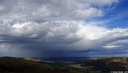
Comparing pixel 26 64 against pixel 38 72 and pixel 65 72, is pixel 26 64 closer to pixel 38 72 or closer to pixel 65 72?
pixel 38 72

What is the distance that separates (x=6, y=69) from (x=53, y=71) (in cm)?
3983

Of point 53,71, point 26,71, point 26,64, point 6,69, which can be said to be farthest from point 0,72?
point 53,71

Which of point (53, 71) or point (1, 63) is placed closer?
point (1, 63)

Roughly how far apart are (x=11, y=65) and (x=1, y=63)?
9036mm

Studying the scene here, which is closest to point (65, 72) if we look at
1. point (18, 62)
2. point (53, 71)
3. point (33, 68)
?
point (53, 71)

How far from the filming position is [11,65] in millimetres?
179375

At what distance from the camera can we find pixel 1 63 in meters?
173

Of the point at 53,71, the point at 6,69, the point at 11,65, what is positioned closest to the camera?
the point at 6,69

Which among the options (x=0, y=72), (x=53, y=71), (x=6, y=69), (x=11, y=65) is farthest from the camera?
(x=53, y=71)

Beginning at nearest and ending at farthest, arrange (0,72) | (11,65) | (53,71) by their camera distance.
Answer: (0,72), (11,65), (53,71)

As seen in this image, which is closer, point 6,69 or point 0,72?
point 0,72

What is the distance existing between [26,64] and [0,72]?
33.0 meters

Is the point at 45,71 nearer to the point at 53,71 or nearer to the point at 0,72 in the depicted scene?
the point at 53,71

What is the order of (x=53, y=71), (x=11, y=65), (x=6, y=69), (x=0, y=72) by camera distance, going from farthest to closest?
(x=53, y=71)
(x=11, y=65)
(x=6, y=69)
(x=0, y=72)
